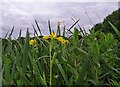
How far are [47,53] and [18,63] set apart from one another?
31 centimetres

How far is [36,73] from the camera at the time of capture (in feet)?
3.16

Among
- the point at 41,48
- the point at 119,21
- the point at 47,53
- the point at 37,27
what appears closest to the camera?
the point at 47,53

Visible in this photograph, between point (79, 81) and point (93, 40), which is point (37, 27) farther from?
point (79, 81)

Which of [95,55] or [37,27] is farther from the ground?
[37,27]

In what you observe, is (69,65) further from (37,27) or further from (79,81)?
(37,27)

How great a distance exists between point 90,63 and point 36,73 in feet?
A: 0.60

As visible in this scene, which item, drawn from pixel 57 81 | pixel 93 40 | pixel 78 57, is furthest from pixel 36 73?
pixel 93 40

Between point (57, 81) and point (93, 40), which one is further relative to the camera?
point (93, 40)

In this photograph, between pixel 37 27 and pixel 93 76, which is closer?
pixel 93 76

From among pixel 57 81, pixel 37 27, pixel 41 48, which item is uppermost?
pixel 37 27

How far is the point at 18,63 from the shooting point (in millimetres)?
1065

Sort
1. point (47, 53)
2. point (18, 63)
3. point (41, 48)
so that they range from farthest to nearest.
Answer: point (41, 48), point (47, 53), point (18, 63)

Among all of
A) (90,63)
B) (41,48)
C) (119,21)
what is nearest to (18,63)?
(90,63)

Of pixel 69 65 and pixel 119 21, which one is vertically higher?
pixel 119 21
